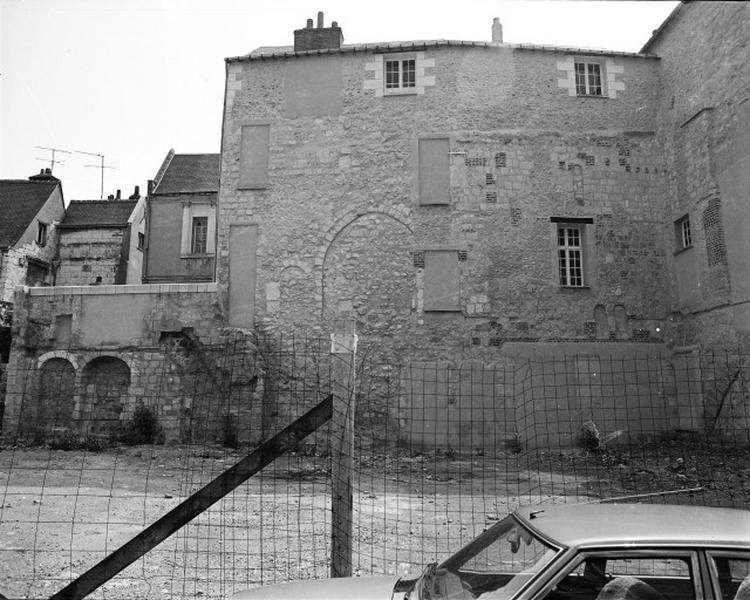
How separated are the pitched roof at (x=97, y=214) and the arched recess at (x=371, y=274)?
15119 mm

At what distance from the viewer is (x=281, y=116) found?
1827 centimetres

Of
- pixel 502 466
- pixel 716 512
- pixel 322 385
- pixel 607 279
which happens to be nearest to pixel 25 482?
pixel 322 385

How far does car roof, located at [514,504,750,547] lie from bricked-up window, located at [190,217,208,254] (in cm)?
2460

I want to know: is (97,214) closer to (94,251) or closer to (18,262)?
(94,251)

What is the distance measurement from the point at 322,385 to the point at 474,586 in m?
13.7

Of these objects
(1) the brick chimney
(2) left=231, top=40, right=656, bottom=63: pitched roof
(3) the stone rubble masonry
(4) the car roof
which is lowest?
(4) the car roof

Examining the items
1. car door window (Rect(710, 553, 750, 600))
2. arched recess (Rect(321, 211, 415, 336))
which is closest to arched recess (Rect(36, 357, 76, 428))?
arched recess (Rect(321, 211, 415, 336))

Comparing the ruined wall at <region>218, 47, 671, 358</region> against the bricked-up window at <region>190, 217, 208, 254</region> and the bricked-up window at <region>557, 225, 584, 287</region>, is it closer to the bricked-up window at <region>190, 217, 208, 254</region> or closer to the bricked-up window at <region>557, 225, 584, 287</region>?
the bricked-up window at <region>557, 225, 584, 287</region>

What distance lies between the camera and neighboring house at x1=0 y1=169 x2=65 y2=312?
82.9 ft

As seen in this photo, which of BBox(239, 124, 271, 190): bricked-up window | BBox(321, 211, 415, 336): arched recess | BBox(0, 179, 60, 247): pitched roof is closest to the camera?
BBox(321, 211, 415, 336): arched recess

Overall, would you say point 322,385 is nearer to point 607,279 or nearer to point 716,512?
point 607,279

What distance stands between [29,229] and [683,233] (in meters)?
24.8

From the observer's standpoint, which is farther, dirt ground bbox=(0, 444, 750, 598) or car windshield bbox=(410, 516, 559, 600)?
dirt ground bbox=(0, 444, 750, 598)

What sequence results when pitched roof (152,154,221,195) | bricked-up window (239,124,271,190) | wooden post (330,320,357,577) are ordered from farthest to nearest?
pitched roof (152,154,221,195) → bricked-up window (239,124,271,190) → wooden post (330,320,357,577)
